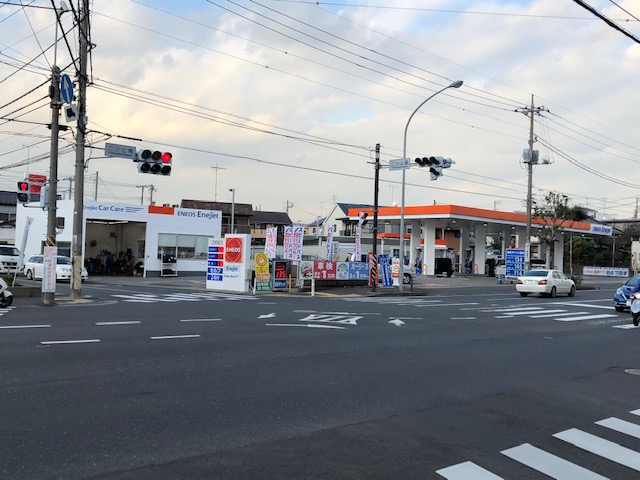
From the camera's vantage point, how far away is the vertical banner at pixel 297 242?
103 ft

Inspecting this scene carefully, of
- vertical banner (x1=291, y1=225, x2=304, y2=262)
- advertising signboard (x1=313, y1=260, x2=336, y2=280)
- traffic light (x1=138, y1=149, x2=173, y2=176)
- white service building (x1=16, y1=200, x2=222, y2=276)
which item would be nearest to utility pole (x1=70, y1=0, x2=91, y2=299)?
traffic light (x1=138, y1=149, x2=173, y2=176)

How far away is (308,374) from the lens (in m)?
8.51

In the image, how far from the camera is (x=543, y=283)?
1186 inches

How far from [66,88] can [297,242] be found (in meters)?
15.3

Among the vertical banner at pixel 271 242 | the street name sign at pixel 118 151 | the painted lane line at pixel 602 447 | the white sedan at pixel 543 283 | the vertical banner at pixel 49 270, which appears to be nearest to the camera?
the painted lane line at pixel 602 447

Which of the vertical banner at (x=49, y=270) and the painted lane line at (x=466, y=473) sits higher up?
the vertical banner at (x=49, y=270)

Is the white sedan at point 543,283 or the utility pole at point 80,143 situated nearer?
the utility pole at point 80,143

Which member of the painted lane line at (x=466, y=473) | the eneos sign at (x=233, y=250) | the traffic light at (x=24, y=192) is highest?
the traffic light at (x=24, y=192)

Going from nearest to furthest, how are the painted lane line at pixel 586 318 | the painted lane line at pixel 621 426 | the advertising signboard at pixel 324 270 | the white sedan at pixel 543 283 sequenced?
the painted lane line at pixel 621 426 → the painted lane line at pixel 586 318 → the white sedan at pixel 543 283 → the advertising signboard at pixel 324 270

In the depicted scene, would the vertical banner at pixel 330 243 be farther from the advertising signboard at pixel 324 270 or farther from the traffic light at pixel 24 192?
the traffic light at pixel 24 192

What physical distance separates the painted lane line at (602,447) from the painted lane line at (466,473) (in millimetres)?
1408

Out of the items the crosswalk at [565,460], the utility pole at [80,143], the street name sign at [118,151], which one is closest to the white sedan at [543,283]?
the street name sign at [118,151]

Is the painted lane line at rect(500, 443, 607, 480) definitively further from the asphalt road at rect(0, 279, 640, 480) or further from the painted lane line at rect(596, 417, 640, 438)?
the painted lane line at rect(596, 417, 640, 438)

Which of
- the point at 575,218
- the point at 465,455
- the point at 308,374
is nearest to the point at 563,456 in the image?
the point at 465,455
